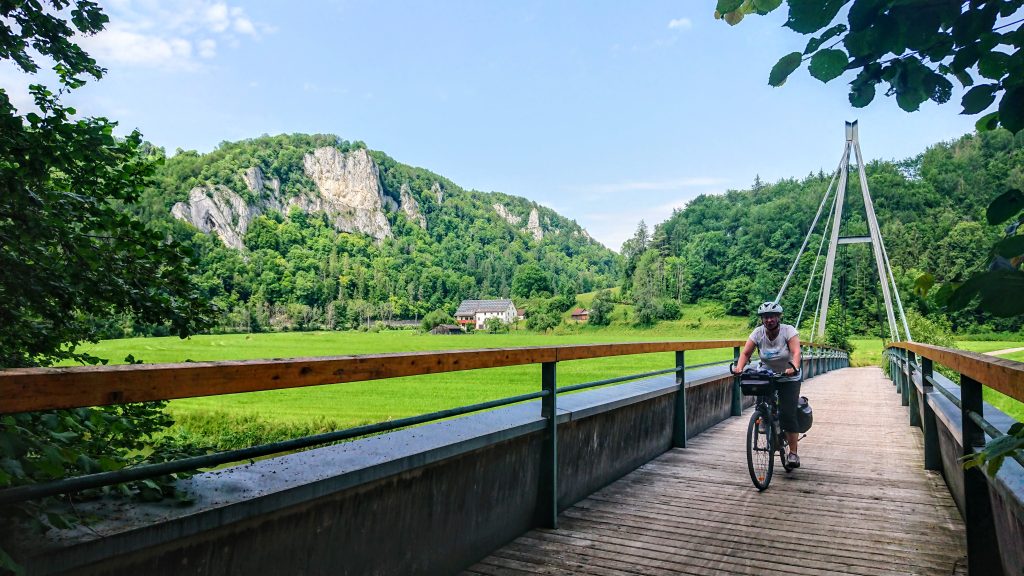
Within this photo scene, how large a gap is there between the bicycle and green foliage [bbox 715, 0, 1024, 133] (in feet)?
13.0

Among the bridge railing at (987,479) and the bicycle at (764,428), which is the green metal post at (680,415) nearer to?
the bicycle at (764,428)

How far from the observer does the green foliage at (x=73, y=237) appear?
378cm

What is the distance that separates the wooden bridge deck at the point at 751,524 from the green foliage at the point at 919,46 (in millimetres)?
2604

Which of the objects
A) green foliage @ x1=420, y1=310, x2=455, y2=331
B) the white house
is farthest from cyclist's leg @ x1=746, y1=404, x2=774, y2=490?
the white house

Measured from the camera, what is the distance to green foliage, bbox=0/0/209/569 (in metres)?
3.78

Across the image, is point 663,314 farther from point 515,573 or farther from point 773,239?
point 515,573

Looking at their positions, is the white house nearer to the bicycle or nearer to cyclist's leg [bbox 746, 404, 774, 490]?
the bicycle

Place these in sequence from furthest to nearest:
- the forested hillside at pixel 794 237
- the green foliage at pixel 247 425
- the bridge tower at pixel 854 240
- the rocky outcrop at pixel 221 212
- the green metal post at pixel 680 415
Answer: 1. the rocky outcrop at pixel 221 212
2. the forested hillside at pixel 794 237
3. the bridge tower at pixel 854 240
4. the green foliage at pixel 247 425
5. the green metal post at pixel 680 415

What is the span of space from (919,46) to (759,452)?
441 cm

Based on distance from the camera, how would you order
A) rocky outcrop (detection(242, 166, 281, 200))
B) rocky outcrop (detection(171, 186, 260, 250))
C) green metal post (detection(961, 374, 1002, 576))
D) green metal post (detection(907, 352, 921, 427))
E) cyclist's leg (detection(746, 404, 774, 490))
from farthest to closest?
1. rocky outcrop (detection(242, 166, 281, 200))
2. rocky outcrop (detection(171, 186, 260, 250))
3. green metal post (detection(907, 352, 921, 427))
4. cyclist's leg (detection(746, 404, 774, 490))
5. green metal post (detection(961, 374, 1002, 576))

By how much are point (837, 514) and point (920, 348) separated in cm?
228

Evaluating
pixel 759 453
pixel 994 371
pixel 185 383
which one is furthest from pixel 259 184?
pixel 994 371

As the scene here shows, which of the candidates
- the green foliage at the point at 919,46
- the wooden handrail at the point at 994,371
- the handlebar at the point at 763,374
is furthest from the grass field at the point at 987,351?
the green foliage at the point at 919,46

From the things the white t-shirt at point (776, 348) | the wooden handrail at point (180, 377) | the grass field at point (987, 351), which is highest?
the wooden handrail at point (180, 377)
